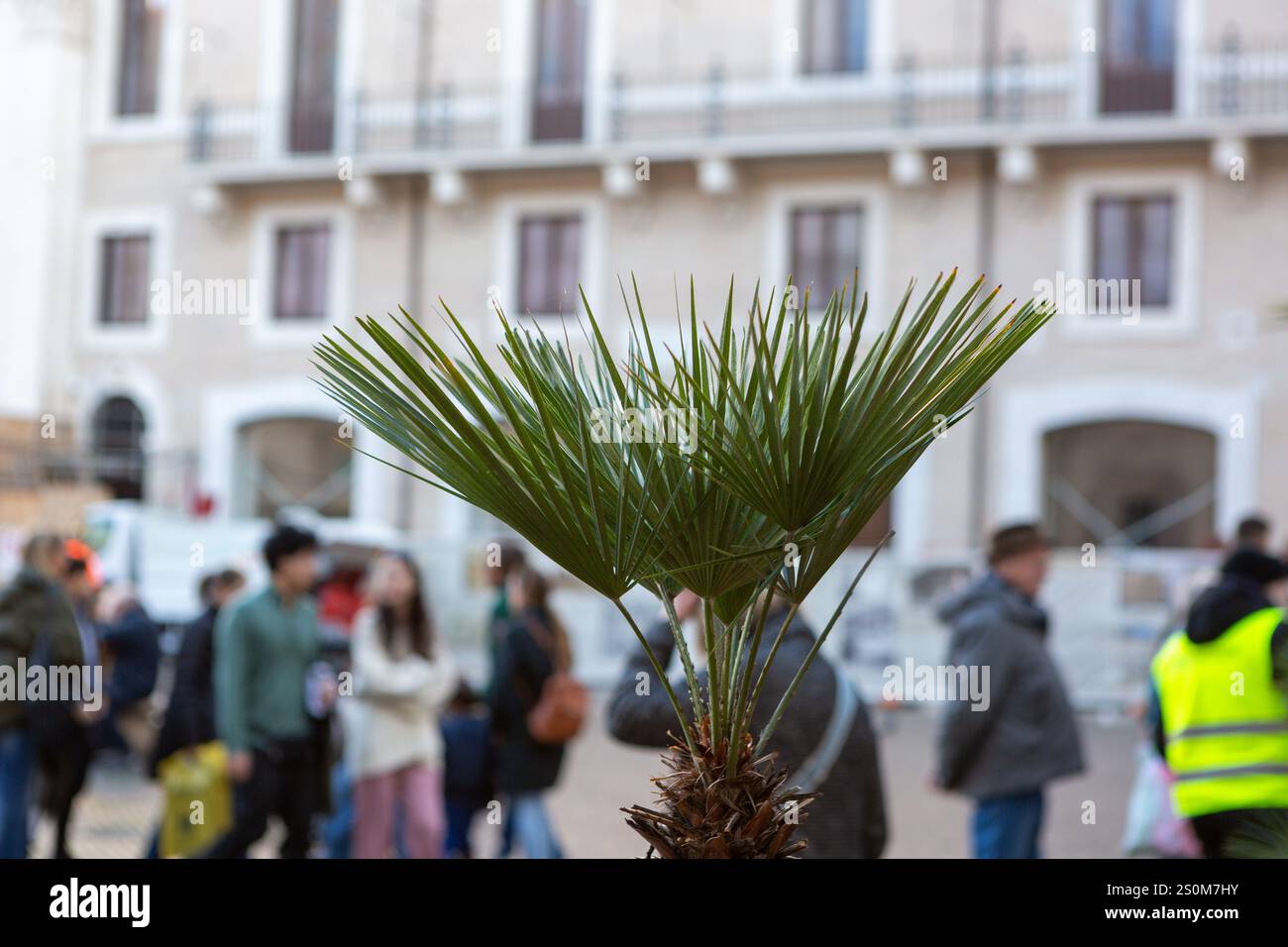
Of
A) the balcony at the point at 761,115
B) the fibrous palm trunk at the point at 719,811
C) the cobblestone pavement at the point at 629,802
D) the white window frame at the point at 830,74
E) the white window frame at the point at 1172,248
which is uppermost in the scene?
the white window frame at the point at 830,74

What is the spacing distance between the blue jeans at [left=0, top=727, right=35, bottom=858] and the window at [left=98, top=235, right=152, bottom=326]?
60.4 feet

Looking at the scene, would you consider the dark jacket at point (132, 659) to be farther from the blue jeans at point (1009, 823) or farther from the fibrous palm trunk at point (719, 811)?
the fibrous palm trunk at point (719, 811)

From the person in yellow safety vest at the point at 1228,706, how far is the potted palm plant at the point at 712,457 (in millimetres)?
2319

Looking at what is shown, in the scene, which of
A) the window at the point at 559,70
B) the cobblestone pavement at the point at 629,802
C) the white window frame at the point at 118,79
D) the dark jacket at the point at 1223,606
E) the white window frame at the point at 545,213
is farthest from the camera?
the white window frame at the point at 118,79

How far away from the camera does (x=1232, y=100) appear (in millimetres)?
19953

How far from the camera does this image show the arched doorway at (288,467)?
23.9 m

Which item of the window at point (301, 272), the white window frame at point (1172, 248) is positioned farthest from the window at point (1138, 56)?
the window at point (301, 272)

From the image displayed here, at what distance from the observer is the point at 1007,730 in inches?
215

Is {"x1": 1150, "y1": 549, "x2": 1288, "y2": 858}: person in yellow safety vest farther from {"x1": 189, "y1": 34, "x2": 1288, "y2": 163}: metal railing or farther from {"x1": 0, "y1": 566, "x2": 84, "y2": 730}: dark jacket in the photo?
{"x1": 189, "y1": 34, "x2": 1288, "y2": 163}: metal railing

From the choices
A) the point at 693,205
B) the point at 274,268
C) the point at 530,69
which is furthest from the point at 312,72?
the point at 693,205

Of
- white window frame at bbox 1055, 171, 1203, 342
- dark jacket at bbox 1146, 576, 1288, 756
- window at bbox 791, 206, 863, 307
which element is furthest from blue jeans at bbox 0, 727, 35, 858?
window at bbox 791, 206, 863, 307

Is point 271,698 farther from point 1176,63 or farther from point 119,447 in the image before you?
point 119,447

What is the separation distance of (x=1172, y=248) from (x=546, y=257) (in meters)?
8.06

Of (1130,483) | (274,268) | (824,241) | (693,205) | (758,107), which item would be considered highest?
(758,107)
